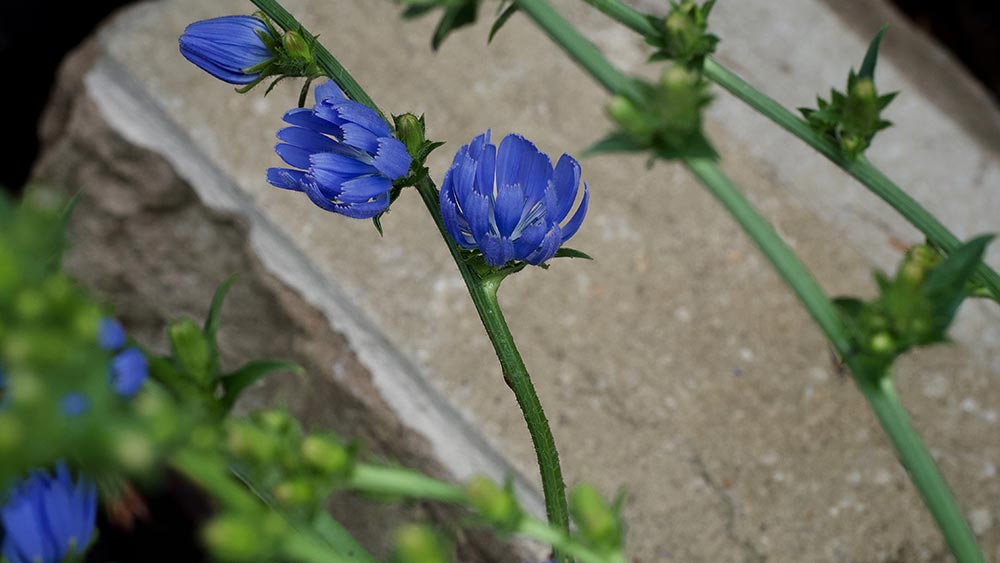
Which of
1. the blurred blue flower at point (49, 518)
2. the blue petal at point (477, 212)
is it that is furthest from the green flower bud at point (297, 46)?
the blurred blue flower at point (49, 518)

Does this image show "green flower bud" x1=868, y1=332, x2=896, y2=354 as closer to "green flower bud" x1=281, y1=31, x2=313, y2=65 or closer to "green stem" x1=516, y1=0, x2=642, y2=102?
"green stem" x1=516, y1=0, x2=642, y2=102

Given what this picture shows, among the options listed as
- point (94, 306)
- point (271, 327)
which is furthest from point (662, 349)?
point (94, 306)

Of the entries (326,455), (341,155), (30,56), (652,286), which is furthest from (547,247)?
(30,56)

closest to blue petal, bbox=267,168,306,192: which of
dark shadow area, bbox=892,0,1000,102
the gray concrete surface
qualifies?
the gray concrete surface

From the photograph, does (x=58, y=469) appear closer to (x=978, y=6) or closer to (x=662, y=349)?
(x=662, y=349)

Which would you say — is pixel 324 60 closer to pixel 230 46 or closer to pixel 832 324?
pixel 230 46

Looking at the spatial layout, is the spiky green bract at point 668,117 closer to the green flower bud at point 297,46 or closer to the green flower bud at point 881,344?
the green flower bud at point 881,344
